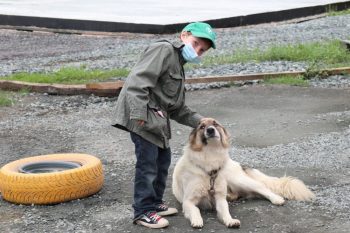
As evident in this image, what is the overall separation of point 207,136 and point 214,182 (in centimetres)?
45

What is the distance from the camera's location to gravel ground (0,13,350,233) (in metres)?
5.91

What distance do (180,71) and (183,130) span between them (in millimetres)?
3373

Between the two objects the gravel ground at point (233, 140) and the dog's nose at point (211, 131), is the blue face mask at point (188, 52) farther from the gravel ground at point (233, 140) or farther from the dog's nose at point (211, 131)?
the gravel ground at point (233, 140)

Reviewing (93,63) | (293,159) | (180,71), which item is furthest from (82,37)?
(180,71)

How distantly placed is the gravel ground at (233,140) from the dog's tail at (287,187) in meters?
0.09

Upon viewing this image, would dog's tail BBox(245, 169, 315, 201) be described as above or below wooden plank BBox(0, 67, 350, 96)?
below

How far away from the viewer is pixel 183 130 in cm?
902

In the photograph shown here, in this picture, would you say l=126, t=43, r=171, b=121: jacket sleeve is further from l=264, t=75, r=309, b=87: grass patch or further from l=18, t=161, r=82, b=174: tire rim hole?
l=264, t=75, r=309, b=87: grass patch

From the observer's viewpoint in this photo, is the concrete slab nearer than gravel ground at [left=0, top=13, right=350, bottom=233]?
No

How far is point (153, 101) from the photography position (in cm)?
564

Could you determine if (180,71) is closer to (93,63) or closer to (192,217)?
(192,217)

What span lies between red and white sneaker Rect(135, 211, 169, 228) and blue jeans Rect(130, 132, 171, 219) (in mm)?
34

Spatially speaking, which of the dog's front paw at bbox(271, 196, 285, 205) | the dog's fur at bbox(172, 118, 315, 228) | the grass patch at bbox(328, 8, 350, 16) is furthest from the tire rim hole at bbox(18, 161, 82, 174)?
the grass patch at bbox(328, 8, 350, 16)

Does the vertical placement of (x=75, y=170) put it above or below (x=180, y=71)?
below
